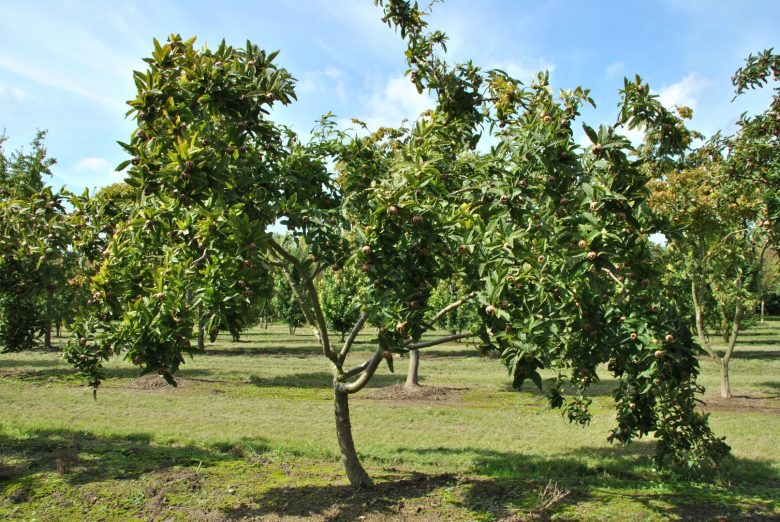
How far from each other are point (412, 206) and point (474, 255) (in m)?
0.60

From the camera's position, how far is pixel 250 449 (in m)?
8.69

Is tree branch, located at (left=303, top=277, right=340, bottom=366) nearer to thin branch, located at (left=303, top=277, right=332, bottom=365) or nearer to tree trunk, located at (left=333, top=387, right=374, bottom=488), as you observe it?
thin branch, located at (left=303, top=277, right=332, bottom=365)

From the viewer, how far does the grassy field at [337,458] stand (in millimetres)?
6070

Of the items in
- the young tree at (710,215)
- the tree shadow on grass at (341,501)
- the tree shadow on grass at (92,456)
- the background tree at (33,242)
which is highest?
the young tree at (710,215)

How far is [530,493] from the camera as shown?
258 inches

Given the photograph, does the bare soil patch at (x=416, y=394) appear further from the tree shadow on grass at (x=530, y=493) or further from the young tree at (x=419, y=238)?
the young tree at (x=419, y=238)

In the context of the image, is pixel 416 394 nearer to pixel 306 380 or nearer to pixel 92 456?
pixel 306 380

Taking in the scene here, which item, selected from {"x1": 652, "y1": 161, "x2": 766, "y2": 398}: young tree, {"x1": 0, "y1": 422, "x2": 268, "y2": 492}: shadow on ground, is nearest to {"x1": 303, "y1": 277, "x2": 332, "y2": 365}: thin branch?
{"x1": 0, "y1": 422, "x2": 268, "y2": 492}: shadow on ground

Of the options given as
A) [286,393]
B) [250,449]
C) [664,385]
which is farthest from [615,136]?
[286,393]

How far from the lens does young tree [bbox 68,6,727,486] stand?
4.08 meters

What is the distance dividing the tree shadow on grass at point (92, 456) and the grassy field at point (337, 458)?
30 millimetres

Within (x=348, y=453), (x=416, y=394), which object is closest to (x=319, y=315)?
(x=348, y=453)

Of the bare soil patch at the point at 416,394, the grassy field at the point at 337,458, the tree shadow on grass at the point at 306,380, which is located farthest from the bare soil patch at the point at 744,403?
the tree shadow on grass at the point at 306,380

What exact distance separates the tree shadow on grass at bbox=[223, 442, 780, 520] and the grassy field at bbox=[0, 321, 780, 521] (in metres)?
0.03
